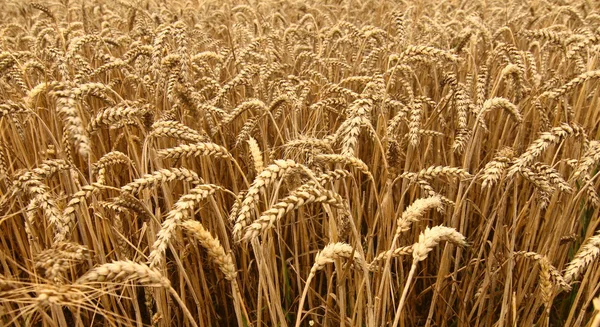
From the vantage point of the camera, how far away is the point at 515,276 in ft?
5.95

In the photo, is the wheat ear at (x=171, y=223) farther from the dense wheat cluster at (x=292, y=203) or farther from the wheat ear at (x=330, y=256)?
the wheat ear at (x=330, y=256)

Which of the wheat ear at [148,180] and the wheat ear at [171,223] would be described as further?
the wheat ear at [148,180]

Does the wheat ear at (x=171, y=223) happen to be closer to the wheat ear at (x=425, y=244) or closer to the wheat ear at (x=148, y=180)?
the wheat ear at (x=148, y=180)

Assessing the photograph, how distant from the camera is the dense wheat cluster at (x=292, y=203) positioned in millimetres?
1099

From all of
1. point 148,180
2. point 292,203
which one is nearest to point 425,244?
point 292,203

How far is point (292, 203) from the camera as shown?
3.13 feet

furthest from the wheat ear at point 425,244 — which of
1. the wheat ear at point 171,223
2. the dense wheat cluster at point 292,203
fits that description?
the wheat ear at point 171,223

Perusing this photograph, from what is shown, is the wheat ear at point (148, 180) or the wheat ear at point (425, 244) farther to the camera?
the wheat ear at point (148, 180)

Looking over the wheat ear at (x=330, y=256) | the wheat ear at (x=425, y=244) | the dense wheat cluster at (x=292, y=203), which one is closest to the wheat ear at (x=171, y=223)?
the dense wheat cluster at (x=292, y=203)

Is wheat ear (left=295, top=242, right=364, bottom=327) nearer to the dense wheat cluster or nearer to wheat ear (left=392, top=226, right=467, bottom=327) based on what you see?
the dense wheat cluster

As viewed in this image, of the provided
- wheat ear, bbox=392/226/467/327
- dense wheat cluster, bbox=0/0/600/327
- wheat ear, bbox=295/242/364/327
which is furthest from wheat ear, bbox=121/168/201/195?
wheat ear, bbox=392/226/467/327

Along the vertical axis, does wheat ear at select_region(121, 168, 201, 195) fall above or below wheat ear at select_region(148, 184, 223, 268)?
above

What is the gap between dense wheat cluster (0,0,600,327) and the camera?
1.10m

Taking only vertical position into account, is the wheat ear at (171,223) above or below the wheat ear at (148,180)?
below
